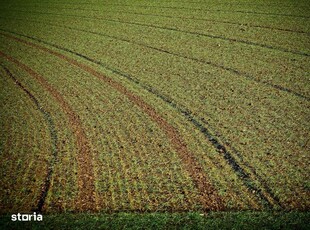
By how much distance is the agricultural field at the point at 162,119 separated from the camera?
5.73 metres

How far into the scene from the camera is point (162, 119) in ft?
27.8

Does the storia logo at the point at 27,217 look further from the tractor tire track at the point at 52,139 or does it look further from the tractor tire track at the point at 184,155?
the tractor tire track at the point at 184,155

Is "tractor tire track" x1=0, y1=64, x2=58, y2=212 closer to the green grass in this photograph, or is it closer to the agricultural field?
the agricultural field

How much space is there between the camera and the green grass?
4910 mm

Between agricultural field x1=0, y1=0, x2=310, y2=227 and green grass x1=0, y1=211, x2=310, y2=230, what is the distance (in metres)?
0.19

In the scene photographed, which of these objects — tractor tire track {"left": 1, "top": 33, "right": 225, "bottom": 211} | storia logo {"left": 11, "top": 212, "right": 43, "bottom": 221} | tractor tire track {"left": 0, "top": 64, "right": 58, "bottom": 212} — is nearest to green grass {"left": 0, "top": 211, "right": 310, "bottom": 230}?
storia logo {"left": 11, "top": 212, "right": 43, "bottom": 221}

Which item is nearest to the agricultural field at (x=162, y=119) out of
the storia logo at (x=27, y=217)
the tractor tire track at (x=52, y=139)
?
the tractor tire track at (x=52, y=139)

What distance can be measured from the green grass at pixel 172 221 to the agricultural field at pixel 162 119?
19 cm

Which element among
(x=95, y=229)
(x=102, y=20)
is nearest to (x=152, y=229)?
(x=95, y=229)

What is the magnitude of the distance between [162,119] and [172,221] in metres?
3.93

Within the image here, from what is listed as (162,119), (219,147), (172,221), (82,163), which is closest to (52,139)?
(82,163)

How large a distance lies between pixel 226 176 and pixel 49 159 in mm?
4528

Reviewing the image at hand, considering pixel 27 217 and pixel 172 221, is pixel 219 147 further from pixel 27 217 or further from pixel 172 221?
pixel 27 217

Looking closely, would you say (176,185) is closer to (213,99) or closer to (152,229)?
(152,229)
